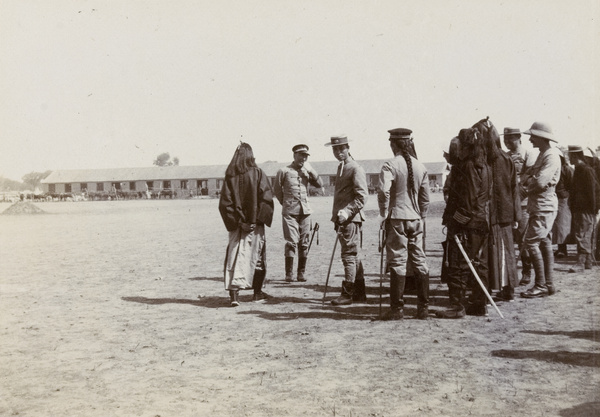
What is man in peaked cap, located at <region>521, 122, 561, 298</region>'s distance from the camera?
748cm

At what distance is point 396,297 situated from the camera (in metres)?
6.44

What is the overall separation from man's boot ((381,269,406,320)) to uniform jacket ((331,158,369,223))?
3.90ft

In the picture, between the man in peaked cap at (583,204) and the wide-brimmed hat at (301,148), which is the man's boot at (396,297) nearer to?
the wide-brimmed hat at (301,148)

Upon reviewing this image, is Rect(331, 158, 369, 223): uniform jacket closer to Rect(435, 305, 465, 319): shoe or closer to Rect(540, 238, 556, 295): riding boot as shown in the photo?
Rect(435, 305, 465, 319): shoe

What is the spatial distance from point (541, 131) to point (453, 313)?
270 centimetres

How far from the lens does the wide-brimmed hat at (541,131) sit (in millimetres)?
7406

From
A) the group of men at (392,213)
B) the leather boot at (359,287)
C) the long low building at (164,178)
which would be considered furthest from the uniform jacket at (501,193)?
the long low building at (164,178)

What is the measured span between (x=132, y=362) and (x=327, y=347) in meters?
1.73

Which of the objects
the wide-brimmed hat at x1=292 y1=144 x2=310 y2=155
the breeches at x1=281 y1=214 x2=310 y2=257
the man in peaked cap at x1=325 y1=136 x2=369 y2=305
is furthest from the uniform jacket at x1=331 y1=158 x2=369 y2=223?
the breeches at x1=281 y1=214 x2=310 y2=257

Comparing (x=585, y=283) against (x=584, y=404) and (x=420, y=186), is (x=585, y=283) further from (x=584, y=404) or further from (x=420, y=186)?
(x=584, y=404)

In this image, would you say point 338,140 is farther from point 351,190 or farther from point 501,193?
point 501,193

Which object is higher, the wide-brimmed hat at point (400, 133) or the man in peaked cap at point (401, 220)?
the wide-brimmed hat at point (400, 133)

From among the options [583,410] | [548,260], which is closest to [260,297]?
[548,260]

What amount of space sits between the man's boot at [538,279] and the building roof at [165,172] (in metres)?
77.0
